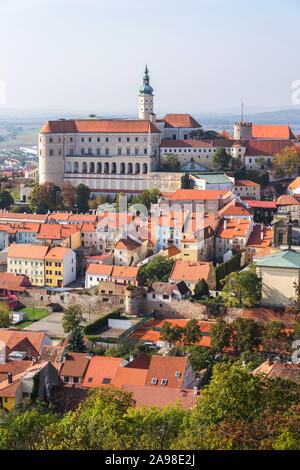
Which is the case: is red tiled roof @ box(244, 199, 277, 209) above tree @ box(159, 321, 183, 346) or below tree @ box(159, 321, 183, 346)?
above

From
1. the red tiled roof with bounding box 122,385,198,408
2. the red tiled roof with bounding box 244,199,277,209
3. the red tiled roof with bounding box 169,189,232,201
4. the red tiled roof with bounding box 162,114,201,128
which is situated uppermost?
the red tiled roof with bounding box 162,114,201,128

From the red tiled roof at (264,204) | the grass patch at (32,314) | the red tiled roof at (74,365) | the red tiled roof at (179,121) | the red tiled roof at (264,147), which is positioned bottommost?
the grass patch at (32,314)

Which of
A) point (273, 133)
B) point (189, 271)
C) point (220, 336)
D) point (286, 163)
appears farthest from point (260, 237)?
point (273, 133)

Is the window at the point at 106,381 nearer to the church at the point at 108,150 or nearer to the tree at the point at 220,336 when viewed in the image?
the tree at the point at 220,336

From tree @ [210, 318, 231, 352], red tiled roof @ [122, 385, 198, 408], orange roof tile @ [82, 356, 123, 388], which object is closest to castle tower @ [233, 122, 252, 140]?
tree @ [210, 318, 231, 352]

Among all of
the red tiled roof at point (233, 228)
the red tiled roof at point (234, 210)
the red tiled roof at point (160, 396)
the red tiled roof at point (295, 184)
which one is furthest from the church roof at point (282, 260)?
the red tiled roof at point (295, 184)

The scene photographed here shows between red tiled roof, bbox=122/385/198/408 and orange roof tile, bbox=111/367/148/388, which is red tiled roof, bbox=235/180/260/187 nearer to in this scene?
orange roof tile, bbox=111/367/148/388

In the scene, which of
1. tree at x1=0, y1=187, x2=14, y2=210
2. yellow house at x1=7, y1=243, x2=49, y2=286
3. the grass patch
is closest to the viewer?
the grass patch
